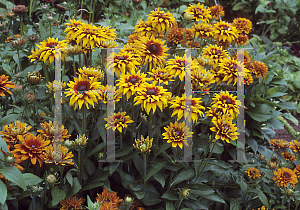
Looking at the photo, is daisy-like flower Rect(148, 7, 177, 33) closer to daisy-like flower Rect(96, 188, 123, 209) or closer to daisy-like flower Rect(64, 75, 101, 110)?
daisy-like flower Rect(64, 75, 101, 110)

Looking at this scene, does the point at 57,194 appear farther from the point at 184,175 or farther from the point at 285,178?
the point at 285,178

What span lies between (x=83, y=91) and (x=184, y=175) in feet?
2.00

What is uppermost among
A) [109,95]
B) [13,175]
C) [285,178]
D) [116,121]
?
[109,95]

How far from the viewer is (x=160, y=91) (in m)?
1.08

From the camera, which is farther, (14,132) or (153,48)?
(153,48)

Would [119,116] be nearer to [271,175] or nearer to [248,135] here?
[271,175]

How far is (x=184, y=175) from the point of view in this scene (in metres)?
1.29

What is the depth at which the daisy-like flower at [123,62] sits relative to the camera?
1173mm

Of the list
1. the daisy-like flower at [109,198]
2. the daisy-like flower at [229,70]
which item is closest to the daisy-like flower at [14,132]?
the daisy-like flower at [109,198]

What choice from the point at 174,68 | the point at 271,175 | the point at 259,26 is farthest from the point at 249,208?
the point at 259,26

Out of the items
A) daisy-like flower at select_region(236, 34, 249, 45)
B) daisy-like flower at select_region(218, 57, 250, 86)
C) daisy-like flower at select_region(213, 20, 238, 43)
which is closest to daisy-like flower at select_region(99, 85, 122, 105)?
daisy-like flower at select_region(218, 57, 250, 86)

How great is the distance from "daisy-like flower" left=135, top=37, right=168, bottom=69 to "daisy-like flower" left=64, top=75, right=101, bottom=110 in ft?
0.84

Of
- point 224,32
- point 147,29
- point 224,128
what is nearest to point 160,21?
point 147,29

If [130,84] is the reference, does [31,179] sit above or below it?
below
